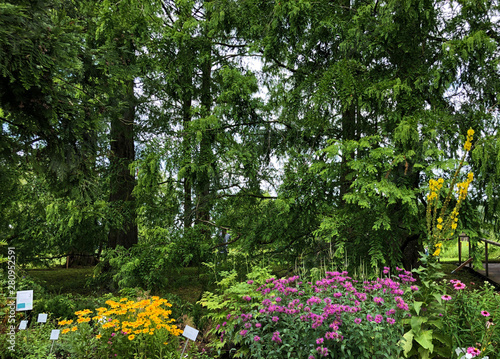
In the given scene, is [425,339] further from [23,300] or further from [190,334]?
[23,300]

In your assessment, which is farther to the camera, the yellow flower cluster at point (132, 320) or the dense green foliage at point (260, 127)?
the dense green foliage at point (260, 127)

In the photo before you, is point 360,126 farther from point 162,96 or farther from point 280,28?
point 162,96

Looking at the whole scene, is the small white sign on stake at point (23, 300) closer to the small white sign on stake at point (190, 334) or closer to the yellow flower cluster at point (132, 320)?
the yellow flower cluster at point (132, 320)

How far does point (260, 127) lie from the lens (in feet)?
21.0

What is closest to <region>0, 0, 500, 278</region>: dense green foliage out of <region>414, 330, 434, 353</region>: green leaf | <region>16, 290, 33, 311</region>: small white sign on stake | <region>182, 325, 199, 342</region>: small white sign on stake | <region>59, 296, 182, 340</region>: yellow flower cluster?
<region>414, 330, 434, 353</region>: green leaf

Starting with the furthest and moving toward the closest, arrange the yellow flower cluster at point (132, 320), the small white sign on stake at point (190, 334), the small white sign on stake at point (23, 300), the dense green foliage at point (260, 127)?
the dense green foliage at point (260, 127) → the small white sign on stake at point (23, 300) → the yellow flower cluster at point (132, 320) → the small white sign on stake at point (190, 334)

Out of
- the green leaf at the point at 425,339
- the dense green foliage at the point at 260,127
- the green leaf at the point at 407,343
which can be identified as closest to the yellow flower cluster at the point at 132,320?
the dense green foliage at the point at 260,127

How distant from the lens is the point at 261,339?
10.3 feet

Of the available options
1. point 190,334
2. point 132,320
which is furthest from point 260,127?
point 190,334

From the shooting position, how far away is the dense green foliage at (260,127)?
4.28 metres

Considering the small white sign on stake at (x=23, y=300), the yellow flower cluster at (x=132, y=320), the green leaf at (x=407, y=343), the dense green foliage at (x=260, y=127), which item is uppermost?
the dense green foliage at (x=260, y=127)

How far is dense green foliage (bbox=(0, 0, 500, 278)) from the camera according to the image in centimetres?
428

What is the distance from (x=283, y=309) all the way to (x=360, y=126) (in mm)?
3203

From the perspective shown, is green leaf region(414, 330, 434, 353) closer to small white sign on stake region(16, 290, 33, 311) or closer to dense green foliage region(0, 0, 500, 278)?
dense green foliage region(0, 0, 500, 278)
